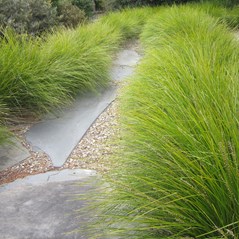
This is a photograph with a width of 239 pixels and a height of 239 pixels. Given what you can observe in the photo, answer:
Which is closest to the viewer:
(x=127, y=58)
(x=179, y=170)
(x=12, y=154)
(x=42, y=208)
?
(x=179, y=170)

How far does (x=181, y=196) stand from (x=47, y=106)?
2321 mm

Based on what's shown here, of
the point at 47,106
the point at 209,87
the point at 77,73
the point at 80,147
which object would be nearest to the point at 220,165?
the point at 209,87

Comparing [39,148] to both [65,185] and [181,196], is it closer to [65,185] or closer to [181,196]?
[65,185]

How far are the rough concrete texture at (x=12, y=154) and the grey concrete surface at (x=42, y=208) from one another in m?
0.31

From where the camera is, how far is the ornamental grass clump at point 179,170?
1.61 m

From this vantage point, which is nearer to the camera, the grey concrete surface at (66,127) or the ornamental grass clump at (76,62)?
the grey concrete surface at (66,127)

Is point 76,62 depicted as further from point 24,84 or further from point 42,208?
point 42,208

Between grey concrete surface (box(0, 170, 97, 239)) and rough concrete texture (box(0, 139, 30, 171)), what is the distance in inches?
12.0

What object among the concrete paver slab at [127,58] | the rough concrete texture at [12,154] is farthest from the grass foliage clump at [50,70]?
the rough concrete texture at [12,154]

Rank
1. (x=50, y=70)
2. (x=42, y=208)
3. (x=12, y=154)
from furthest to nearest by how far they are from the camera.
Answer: (x=50, y=70) → (x=12, y=154) → (x=42, y=208)

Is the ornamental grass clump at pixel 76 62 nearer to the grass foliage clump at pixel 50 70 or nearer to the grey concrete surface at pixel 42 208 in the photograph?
the grass foliage clump at pixel 50 70

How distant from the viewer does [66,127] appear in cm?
347

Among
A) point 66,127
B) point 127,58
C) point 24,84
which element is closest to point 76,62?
point 24,84

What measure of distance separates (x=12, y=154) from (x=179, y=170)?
5.58 ft
